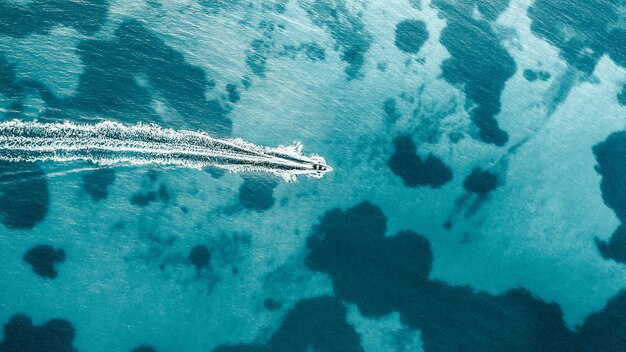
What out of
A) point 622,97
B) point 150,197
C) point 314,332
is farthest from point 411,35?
point 314,332

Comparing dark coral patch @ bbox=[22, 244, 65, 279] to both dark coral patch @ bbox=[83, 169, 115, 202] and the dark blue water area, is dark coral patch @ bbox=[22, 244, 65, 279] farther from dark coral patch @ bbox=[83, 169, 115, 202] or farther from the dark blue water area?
the dark blue water area

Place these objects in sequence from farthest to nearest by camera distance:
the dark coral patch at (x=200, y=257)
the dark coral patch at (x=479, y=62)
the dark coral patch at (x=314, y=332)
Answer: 1. the dark coral patch at (x=479, y=62)
2. the dark coral patch at (x=200, y=257)
3. the dark coral patch at (x=314, y=332)

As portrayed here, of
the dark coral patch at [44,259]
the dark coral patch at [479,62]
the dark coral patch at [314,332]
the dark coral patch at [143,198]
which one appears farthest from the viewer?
the dark coral patch at [479,62]

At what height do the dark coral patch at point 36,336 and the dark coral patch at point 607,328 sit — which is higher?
the dark coral patch at point 607,328

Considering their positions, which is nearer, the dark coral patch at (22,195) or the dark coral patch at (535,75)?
the dark coral patch at (22,195)

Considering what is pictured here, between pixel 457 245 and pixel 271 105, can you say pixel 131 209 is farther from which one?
pixel 457 245

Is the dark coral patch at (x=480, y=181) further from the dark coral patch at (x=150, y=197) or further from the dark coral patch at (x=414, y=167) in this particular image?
the dark coral patch at (x=150, y=197)

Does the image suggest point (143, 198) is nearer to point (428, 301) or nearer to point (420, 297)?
point (420, 297)

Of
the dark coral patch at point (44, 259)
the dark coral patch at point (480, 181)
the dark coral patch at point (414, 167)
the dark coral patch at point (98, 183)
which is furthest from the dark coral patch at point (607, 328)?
the dark coral patch at point (44, 259)
